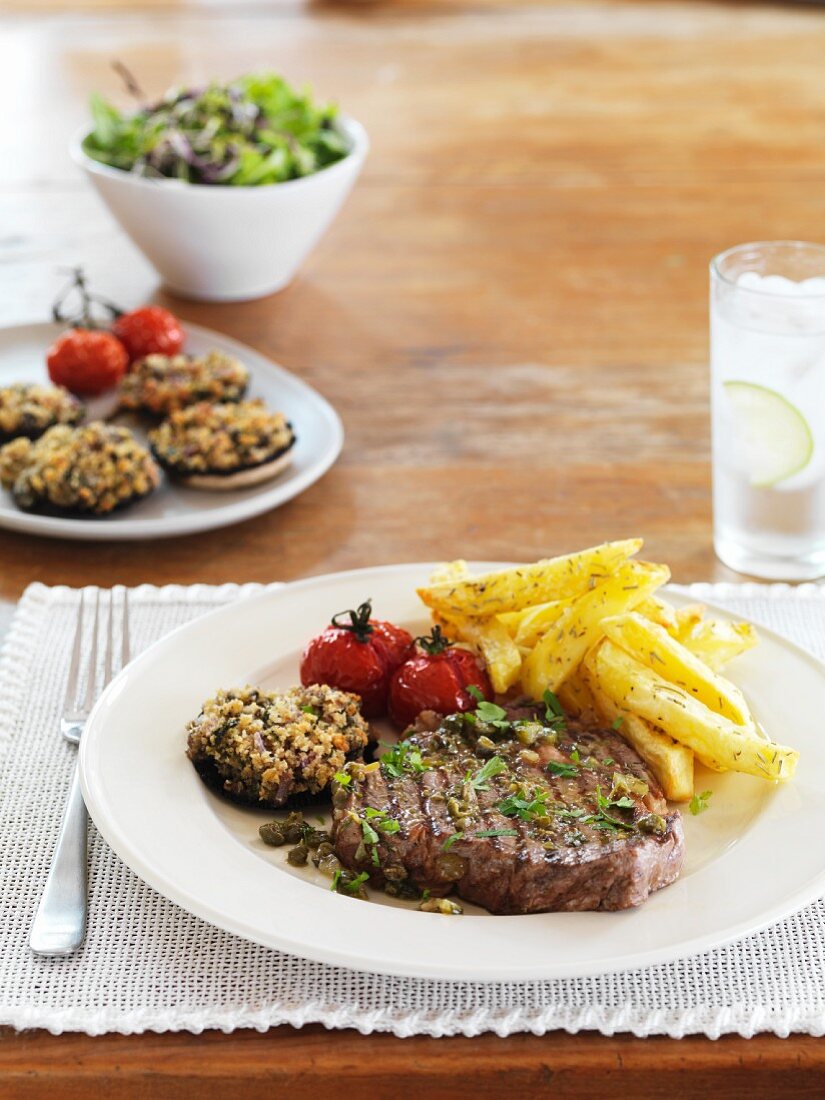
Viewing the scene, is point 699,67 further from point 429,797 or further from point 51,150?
point 429,797

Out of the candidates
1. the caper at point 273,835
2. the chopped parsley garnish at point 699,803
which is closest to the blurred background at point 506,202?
the chopped parsley garnish at point 699,803

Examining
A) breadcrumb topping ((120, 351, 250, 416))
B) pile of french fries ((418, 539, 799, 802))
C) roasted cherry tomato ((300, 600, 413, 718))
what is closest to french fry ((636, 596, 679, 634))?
pile of french fries ((418, 539, 799, 802))

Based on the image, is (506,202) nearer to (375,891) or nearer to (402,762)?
(402,762)

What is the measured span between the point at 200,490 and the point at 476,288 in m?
1.23

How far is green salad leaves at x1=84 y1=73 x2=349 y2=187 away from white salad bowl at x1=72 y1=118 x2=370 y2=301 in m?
0.04

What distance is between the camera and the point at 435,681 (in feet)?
5.55

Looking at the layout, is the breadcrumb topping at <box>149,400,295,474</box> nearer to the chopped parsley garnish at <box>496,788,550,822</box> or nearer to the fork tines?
the fork tines

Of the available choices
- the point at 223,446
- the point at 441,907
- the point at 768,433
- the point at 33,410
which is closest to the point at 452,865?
the point at 441,907

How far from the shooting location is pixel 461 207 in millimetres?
3793

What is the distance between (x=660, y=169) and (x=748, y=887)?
311 centimetres

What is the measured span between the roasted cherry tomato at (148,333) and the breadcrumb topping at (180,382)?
106 millimetres

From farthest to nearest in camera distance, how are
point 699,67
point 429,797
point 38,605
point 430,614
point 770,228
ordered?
point 699,67
point 770,228
point 38,605
point 430,614
point 429,797

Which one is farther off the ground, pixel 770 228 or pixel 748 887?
pixel 748 887

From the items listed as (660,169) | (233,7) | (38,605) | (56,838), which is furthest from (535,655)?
(233,7)
